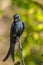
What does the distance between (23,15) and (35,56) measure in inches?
10.7

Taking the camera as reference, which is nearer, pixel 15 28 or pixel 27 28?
pixel 15 28

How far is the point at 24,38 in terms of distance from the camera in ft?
4.90

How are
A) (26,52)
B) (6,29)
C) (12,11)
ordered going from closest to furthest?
1. (26,52)
2. (6,29)
3. (12,11)

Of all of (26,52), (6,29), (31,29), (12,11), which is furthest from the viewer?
(12,11)

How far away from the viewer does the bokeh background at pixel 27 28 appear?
4.67 ft

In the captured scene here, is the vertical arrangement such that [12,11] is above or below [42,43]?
above

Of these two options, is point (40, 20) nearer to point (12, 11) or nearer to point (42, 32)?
point (42, 32)

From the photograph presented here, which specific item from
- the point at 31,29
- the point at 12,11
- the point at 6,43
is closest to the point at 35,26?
the point at 31,29

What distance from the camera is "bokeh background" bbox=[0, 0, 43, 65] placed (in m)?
1.42

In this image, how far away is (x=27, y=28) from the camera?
1.54 metres

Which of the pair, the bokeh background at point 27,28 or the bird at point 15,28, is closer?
the bird at point 15,28

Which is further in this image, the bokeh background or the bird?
the bokeh background

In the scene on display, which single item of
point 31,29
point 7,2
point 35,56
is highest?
point 7,2

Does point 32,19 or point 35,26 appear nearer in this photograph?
point 35,26
